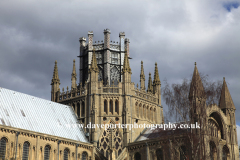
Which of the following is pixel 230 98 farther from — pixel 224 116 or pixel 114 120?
pixel 114 120

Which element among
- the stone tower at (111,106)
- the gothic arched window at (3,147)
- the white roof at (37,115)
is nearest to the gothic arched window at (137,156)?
the stone tower at (111,106)

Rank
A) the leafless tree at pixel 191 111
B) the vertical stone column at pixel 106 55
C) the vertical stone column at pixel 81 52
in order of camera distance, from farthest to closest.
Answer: the vertical stone column at pixel 81 52 → the vertical stone column at pixel 106 55 → the leafless tree at pixel 191 111

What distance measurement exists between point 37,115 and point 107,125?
12108 millimetres

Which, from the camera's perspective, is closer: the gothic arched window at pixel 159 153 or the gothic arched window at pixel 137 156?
the gothic arched window at pixel 159 153

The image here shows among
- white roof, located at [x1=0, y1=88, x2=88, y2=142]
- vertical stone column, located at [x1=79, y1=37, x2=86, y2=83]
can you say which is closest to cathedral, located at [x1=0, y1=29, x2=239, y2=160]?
white roof, located at [x1=0, y1=88, x2=88, y2=142]

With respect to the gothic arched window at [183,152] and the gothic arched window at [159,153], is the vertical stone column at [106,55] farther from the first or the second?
the gothic arched window at [183,152]

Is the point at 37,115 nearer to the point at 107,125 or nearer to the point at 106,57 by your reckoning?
the point at 107,125

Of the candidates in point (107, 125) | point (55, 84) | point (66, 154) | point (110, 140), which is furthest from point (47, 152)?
point (55, 84)

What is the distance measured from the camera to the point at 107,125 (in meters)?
66.2

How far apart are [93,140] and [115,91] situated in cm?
940

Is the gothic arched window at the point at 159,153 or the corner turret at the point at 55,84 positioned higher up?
the corner turret at the point at 55,84

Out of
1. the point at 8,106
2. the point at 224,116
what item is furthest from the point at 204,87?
the point at 8,106

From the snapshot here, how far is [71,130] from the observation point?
65188mm

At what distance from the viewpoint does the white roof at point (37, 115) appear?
186ft
